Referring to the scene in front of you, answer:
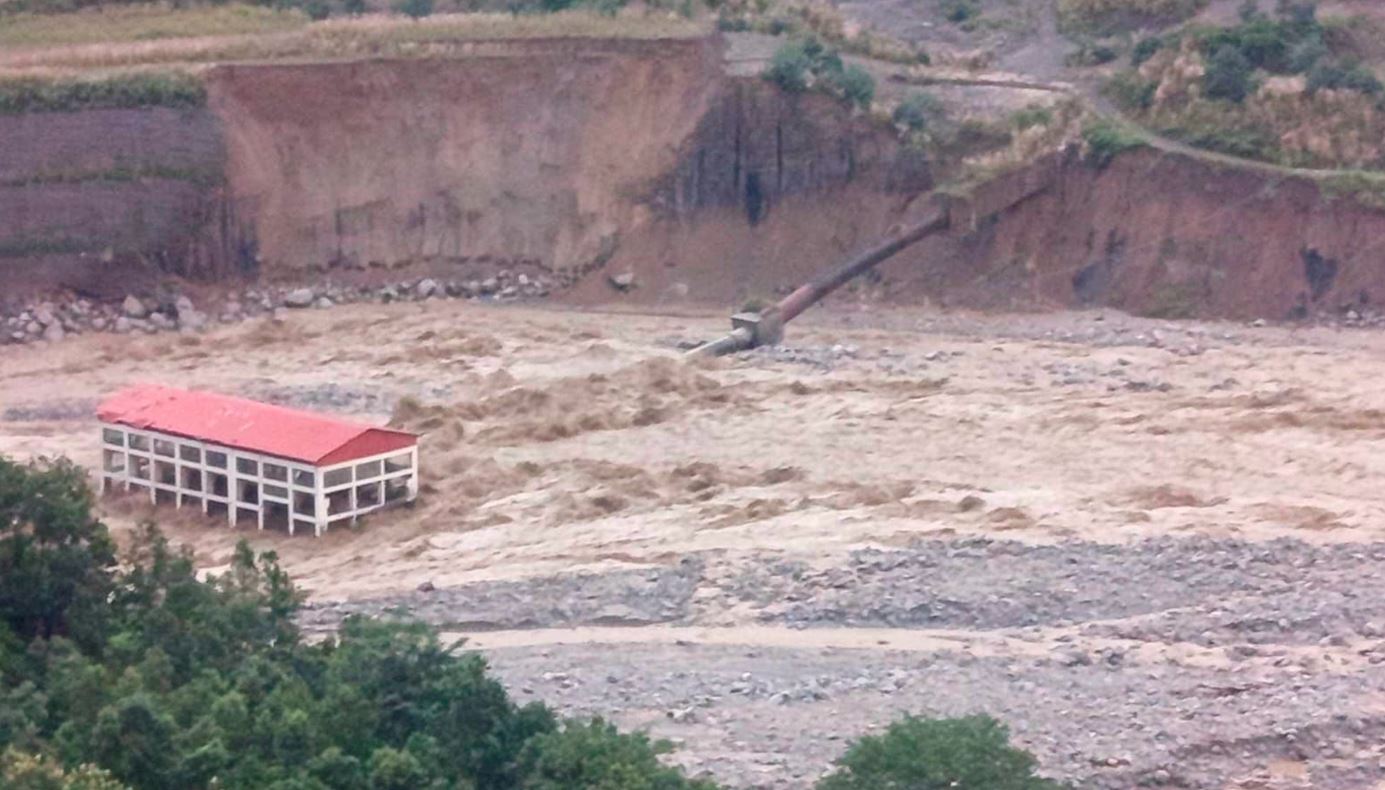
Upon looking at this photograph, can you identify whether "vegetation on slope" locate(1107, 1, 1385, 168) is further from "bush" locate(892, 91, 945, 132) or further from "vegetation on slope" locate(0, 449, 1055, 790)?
"vegetation on slope" locate(0, 449, 1055, 790)

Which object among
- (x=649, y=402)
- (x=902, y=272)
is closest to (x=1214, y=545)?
(x=649, y=402)

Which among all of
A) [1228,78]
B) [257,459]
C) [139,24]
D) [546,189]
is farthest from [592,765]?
[139,24]

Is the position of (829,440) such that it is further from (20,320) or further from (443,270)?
(20,320)

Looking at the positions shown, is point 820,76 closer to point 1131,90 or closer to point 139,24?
point 1131,90

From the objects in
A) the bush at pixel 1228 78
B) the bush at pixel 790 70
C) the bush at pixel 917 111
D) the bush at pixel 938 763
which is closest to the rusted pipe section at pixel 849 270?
the bush at pixel 917 111

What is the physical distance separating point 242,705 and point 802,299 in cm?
2293

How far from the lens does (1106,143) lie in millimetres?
37438

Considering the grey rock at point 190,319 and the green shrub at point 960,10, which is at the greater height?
the green shrub at point 960,10

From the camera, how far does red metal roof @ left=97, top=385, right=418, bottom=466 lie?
2578 cm

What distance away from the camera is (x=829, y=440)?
2861cm

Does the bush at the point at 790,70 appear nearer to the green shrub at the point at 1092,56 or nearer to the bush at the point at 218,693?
the green shrub at the point at 1092,56

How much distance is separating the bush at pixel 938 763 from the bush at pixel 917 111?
25.1 m

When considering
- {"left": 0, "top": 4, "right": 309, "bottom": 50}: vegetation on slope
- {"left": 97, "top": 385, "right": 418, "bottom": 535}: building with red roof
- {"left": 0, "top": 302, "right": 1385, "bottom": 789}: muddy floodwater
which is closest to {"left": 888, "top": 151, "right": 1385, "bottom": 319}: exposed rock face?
{"left": 0, "top": 302, "right": 1385, "bottom": 789}: muddy floodwater

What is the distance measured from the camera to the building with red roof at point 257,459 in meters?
25.8
